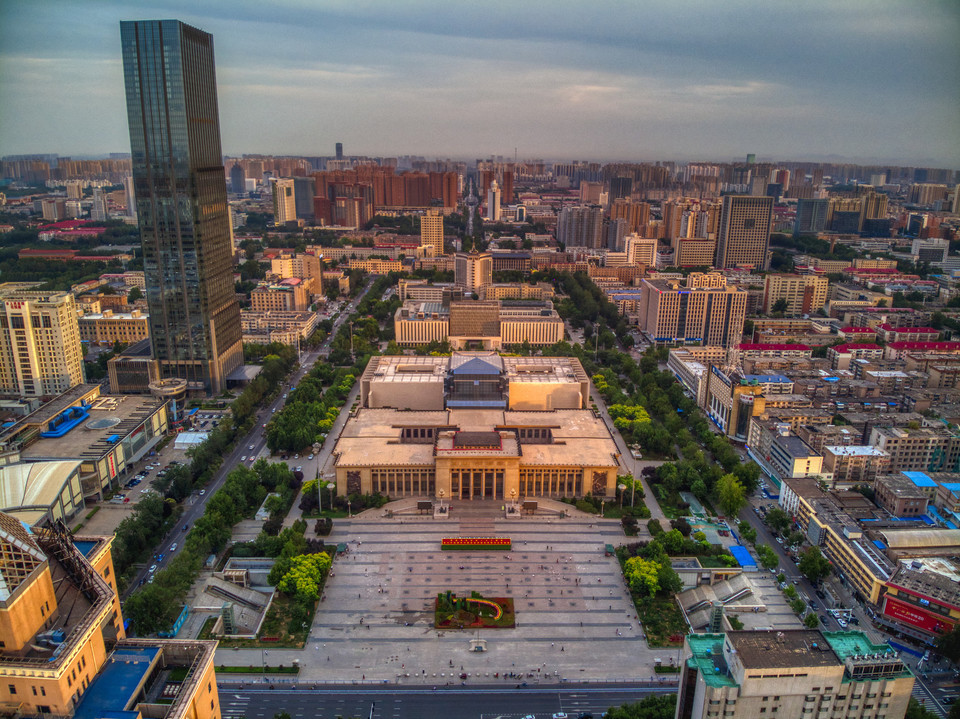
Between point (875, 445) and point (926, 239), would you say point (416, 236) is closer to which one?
point (926, 239)

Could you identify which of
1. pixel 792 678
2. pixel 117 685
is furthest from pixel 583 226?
pixel 117 685

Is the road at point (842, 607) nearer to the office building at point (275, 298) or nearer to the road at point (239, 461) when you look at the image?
the road at point (239, 461)

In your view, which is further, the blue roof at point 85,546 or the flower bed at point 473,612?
the flower bed at point 473,612

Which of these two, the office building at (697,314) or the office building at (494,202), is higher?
the office building at (494,202)

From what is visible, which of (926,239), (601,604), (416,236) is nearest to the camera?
(601,604)

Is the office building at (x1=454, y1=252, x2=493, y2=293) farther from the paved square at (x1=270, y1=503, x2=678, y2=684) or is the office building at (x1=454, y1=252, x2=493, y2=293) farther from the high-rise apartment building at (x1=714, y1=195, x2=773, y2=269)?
the paved square at (x1=270, y1=503, x2=678, y2=684)

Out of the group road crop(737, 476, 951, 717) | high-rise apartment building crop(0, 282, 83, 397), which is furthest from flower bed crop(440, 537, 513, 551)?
high-rise apartment building crop(0, 282, 83, 397)

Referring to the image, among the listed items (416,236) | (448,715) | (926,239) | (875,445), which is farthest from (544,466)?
(926,239)

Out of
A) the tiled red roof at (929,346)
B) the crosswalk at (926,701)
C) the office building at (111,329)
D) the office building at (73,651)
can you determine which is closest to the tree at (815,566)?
the crosswalk at (926,701)
